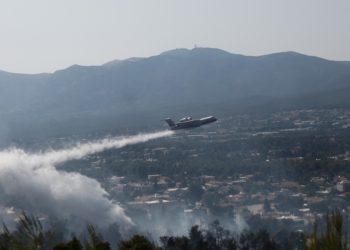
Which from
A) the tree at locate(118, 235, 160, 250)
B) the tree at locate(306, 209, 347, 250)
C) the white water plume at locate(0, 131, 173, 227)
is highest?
the tree at locate(306, 209, 347, 250)

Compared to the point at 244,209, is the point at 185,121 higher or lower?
higher

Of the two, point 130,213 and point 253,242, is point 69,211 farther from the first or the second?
point 253,242

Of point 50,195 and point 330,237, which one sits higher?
point 330,237

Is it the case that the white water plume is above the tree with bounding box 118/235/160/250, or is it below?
below

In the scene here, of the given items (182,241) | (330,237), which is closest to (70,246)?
(330,237)

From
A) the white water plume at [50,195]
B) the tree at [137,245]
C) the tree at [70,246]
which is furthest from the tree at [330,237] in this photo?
the white water plume at [50,195]

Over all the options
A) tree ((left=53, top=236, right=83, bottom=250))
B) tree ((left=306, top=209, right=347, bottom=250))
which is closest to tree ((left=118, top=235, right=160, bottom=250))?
tree ((left=53, top=236, right=83, bottom=250))

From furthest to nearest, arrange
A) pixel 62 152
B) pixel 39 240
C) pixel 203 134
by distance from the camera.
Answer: pixel 203 134 → pixel 62 152 → pixel 39 240

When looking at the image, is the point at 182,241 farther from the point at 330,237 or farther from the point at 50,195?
the point at 330,237

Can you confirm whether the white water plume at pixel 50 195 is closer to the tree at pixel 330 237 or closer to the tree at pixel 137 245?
the tree at pixel 137 245

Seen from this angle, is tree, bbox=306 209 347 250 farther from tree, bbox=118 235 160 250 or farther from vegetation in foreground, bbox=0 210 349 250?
tree, bbox=118 235 160 250

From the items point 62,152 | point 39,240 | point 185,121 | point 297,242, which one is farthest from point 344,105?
point 39,240
